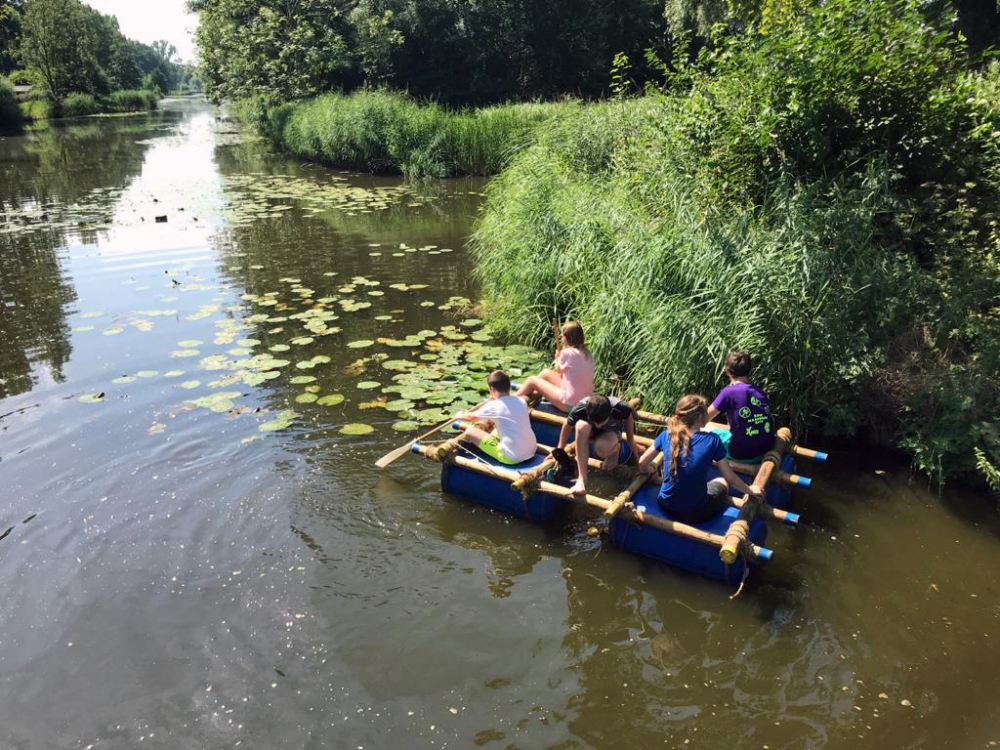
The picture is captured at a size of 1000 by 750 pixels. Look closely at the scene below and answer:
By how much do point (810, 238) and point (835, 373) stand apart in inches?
53.1

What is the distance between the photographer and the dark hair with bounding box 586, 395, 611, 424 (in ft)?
17.7

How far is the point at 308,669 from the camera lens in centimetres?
405

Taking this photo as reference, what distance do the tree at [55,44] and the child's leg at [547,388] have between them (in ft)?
214

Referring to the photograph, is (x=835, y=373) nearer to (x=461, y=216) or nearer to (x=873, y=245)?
(x=873, y=245)

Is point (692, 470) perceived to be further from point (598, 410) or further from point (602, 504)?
point (598, 410)

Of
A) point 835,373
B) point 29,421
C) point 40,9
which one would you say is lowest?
point 29,421

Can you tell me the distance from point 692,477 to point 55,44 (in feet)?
222

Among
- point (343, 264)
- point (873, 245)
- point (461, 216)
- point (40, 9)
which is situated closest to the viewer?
point (873, 245)

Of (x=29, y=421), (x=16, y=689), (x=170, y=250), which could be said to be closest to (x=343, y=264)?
(x=170, y=250)

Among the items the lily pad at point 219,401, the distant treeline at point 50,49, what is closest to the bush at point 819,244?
the lily pad at point 219,401

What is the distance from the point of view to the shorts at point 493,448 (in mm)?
5697

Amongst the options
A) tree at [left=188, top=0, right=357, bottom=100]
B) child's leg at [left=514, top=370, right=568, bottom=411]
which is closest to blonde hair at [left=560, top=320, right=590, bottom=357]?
child's leg at [left=514, top=370, right=568, bottom=411]

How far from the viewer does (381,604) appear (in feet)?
15.0

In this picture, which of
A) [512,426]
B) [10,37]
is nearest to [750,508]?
[512,426]
